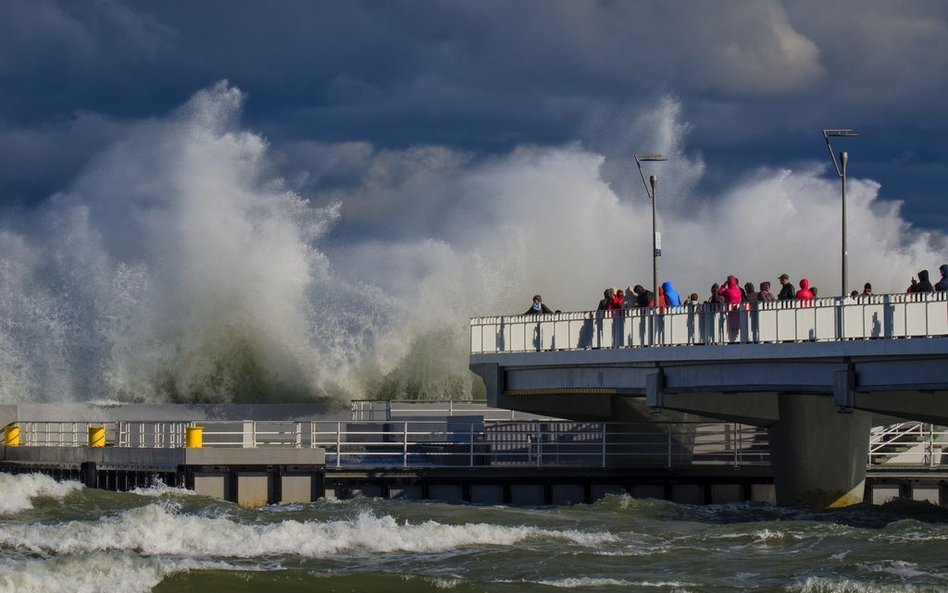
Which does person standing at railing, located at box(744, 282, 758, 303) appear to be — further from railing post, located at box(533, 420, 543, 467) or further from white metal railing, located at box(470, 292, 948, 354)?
railing post, located at box(533, 420, 543, 467)

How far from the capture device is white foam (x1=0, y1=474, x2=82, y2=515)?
95.7 feet

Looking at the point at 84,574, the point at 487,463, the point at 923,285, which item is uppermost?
the point at 923,285

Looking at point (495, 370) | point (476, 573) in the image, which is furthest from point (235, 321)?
point (476, 573)

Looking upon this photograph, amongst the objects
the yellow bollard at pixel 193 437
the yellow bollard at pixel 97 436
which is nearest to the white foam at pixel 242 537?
the yellow bollard at pixel 193 437

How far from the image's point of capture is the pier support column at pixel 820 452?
104 ft

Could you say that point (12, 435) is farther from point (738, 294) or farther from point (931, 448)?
point (931, 448)

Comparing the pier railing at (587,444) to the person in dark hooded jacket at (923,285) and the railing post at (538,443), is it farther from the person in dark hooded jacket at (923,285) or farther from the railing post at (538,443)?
the person in dark hooded jacket at (923,285)

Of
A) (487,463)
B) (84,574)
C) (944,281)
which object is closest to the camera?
(84,574)

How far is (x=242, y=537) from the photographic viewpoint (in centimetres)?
2436

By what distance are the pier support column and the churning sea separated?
2.66 feet

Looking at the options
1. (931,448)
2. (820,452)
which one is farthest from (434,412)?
(931,448)

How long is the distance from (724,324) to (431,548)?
25.6ft

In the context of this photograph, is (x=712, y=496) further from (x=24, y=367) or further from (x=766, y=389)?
(x=24, y=367)

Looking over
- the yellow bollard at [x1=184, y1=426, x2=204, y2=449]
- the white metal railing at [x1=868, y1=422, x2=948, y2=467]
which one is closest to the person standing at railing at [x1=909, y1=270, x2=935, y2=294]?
the white metal railing at [x1=868, y1=422, x2=948, y2=467]
